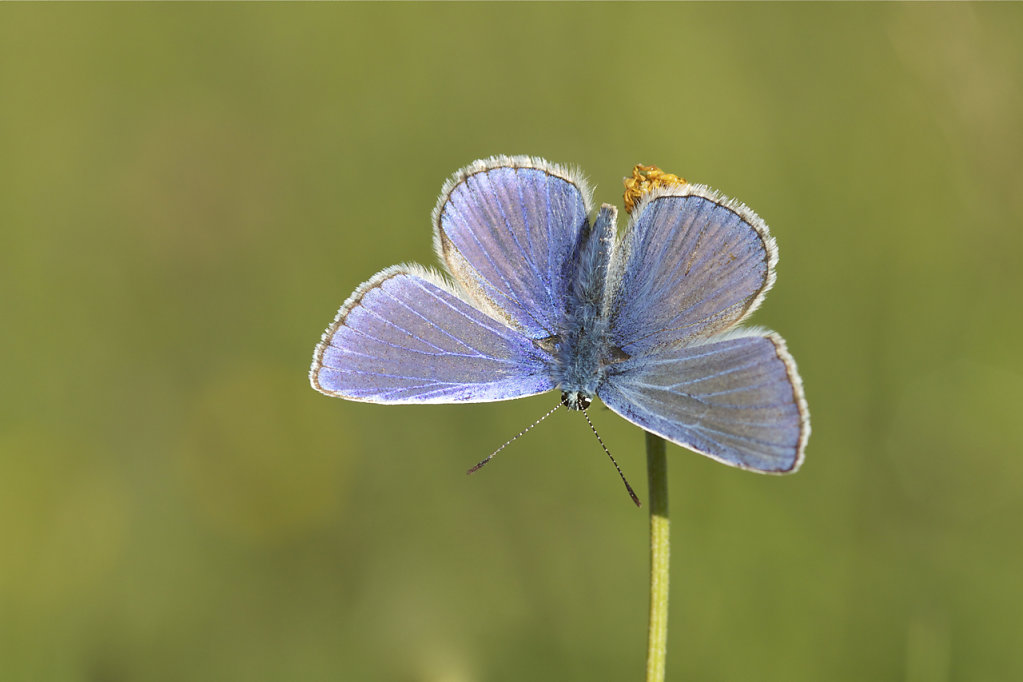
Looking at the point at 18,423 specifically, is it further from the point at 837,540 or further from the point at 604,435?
the point at 837,540

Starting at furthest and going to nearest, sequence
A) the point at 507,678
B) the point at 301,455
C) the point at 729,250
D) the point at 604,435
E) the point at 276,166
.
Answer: the point at 276,166 → the point at 301,455 → the point at 604,435 → the point at 507,678 → the point at 729,250

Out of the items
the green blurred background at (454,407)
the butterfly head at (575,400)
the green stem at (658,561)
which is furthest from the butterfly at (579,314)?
the green blurred background at (454,407)

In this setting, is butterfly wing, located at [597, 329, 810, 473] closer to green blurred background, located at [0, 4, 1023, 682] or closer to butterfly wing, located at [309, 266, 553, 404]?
butterfly wing, located at [309, 266, 553, 404]

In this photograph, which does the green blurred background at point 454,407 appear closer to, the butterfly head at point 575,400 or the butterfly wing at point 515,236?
the butterfly head at point 575,400

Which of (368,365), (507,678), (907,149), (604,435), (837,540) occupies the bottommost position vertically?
(507,678)

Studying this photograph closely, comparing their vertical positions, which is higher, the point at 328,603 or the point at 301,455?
the point at 301,455

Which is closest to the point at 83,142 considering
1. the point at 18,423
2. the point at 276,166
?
the point at 276,166

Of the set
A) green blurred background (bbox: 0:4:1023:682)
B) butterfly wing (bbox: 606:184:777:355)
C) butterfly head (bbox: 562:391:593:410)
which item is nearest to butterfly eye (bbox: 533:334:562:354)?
butterfly wing (bbox: 606:184:777:355)
